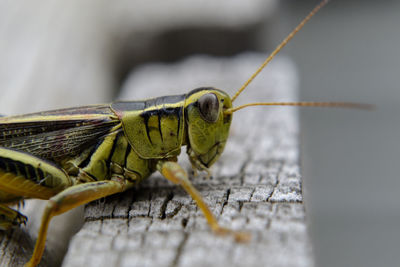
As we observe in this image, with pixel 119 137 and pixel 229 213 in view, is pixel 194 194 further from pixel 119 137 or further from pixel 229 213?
pixel 119 137

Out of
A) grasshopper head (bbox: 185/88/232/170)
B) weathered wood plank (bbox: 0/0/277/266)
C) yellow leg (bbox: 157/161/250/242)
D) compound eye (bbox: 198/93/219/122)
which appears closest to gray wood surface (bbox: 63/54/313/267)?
yellow leg (bbox: 157/161/250/242)

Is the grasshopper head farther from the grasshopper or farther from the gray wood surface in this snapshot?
the gray wood surface

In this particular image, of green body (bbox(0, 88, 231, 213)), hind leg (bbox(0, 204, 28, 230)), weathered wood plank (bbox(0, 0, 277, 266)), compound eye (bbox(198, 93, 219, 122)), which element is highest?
weathered wood plank (bbox(0, 0, 277, 266))

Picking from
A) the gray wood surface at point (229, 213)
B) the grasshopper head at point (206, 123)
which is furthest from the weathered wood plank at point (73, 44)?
the grasshopper head at point (206, 123)

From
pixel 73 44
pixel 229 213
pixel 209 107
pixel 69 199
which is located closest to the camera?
pixel 229 213

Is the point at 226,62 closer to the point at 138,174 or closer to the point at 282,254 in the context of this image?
the point at 138,174

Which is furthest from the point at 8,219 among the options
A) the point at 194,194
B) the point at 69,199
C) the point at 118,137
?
the point at 194,194

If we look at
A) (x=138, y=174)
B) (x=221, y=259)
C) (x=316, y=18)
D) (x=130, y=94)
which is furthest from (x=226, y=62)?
(x=316, y=18)
